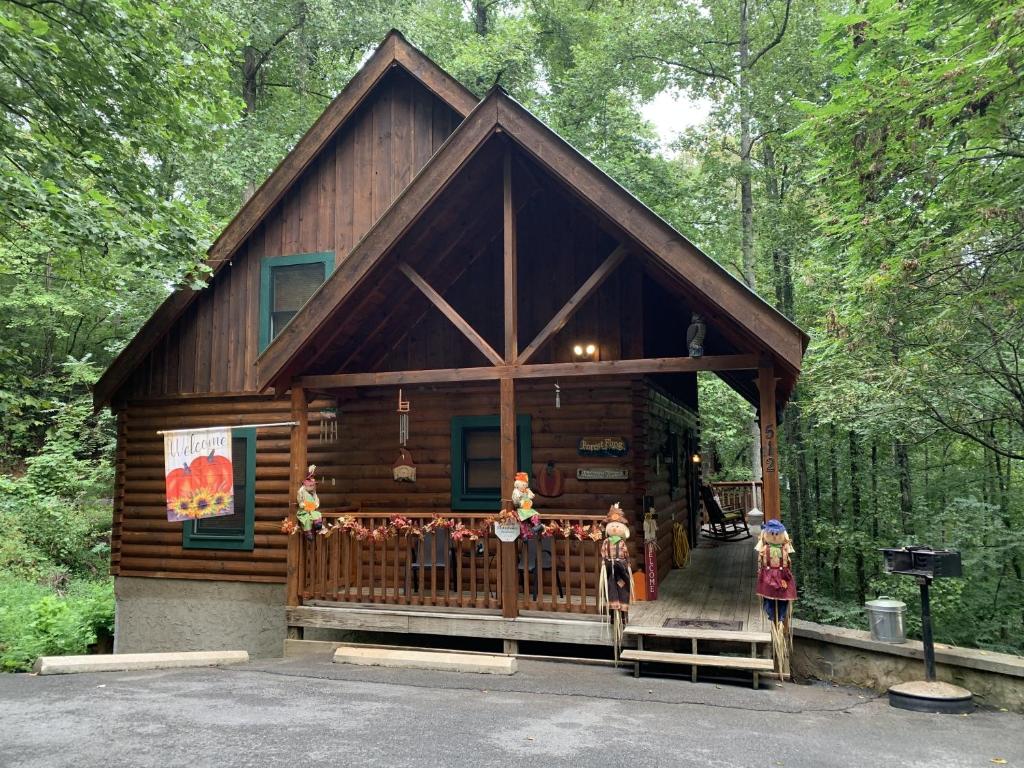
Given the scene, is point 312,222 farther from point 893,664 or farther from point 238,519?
point 893,664

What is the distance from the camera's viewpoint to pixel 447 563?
8.41 meters

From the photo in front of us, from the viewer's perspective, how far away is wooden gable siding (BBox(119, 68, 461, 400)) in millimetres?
11102

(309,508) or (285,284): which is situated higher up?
(285,284)

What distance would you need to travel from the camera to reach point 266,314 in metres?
11.2

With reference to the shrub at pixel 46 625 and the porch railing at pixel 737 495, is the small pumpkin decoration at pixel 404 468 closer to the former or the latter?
the shrub at pixel 46 625

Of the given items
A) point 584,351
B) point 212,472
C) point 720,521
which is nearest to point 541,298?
point 584,351

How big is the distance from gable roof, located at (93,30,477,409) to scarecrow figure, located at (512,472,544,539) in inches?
261

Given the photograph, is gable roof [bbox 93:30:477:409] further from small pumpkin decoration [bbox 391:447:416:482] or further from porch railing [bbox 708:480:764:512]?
porch railing [bbox 708:480:764:512]

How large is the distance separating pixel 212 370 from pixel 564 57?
19070mm

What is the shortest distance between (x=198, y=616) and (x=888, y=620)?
390 inches

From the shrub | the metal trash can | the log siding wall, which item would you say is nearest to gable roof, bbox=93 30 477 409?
the log siding wall

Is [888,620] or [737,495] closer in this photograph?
[888,620]

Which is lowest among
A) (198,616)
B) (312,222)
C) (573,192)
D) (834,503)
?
(198,616)

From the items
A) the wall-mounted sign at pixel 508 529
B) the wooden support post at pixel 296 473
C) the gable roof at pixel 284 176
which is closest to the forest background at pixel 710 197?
the gable roof at pixel 284 176
